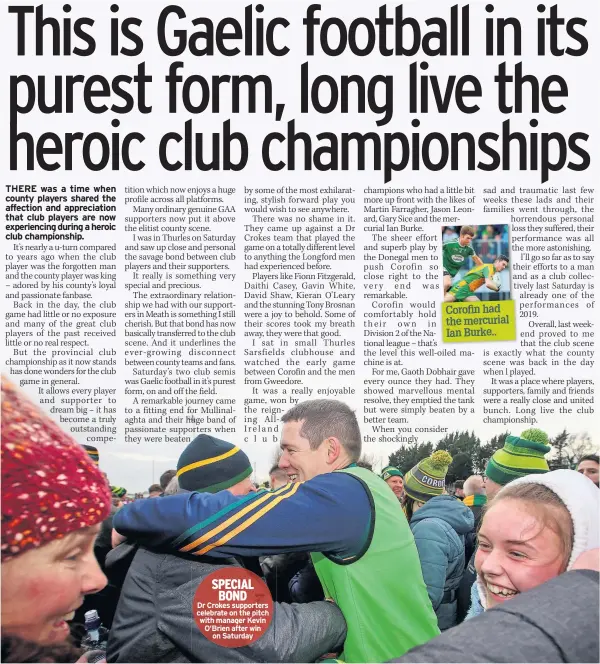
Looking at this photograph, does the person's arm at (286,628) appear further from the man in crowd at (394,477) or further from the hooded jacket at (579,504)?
the hooded jacket at (579,504)

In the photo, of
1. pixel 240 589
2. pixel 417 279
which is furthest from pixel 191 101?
pixel 240 589

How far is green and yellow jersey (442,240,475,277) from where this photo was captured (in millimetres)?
2434

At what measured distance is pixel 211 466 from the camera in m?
2.19

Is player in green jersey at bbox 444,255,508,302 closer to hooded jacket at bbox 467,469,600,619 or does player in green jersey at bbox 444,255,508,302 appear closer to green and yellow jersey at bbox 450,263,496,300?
green and yellow jersey at bbox 450,263,496,300

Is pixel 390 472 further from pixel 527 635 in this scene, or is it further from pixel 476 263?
pixel 527 635

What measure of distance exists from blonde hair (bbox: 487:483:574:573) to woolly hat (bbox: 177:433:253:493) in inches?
32.0

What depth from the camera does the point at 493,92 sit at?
97.5 inches

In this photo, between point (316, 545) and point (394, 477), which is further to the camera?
point (394, 477)

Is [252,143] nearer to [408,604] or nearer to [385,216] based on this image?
[385,216]

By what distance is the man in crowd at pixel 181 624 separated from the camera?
1.86m

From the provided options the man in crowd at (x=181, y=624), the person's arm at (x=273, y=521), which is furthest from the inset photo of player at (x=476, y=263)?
the man in crowd at (x=181, y=624)

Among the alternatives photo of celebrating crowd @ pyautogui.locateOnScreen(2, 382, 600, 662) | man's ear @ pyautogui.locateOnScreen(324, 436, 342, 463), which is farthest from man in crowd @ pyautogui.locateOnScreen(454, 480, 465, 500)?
man's ear @ pyautogui.locateOnScreen(324, 436, 342, 463)

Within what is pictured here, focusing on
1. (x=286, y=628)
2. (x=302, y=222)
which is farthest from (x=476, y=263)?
(x=286, y=628)

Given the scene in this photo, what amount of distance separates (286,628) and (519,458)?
0.94 m
